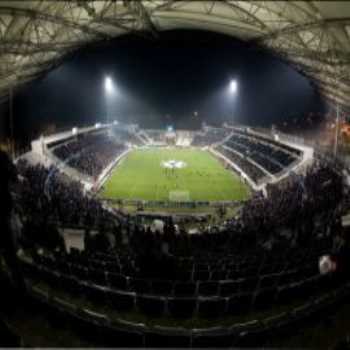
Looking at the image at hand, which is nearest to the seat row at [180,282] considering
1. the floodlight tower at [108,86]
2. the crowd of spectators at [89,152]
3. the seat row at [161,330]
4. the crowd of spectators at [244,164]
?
the seat row at [161,330]

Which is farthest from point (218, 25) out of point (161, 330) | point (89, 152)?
point (161, 330)

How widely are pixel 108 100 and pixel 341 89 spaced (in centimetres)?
826

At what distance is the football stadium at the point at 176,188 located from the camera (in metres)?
4.98

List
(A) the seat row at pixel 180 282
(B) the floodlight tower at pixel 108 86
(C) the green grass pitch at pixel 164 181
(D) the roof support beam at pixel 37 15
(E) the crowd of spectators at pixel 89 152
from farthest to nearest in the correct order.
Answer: (E) the crowd of spectators at pixel 89 152, (D) the roof support beam at pixel 37 15, (C) the green grass pitch at pixel 164 181, (B) the floodlight tower at pixel 108 86, (A) the seat row at pixel 180 282

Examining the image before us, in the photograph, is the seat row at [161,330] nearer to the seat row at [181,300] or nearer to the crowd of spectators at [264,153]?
the seat row at [181,300]

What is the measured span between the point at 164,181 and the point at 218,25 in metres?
3.50

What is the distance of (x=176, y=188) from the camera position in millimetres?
7297

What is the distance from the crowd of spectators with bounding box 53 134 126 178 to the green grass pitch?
325 mm

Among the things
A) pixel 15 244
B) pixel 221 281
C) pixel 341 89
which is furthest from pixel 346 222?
pixel 341 89

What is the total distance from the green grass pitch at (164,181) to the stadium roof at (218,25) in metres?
2.81

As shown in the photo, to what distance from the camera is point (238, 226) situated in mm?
6180

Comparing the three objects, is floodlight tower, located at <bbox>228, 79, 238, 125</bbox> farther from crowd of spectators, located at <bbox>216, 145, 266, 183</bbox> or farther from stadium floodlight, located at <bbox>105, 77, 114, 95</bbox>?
stadium floodlight, located at <bbox>105, 77, 114, 95</bbox>

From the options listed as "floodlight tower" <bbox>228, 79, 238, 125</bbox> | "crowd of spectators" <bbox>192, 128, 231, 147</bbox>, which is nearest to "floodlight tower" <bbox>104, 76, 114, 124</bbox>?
"floodlight tower" <bbox>228, 79, 238, 125</bbox>

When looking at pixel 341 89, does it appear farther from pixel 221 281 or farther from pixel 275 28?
pixel 221 281
